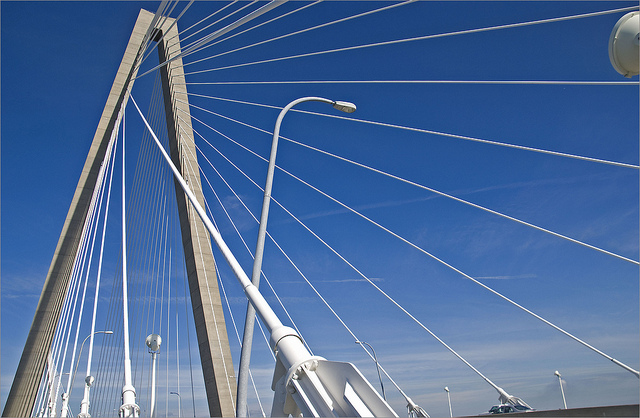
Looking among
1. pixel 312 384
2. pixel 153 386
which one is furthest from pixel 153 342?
pixel 312 384

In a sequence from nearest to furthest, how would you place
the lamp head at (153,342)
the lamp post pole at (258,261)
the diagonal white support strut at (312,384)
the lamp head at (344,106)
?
the diagonal white support strut at (312,384) → the lamp post pole at (258,261) → the lamp head at (344,106) → the lamp head at (153,342)

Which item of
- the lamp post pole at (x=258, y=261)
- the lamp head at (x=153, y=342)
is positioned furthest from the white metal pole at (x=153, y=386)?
the lamp post pole at (x=258, y=261)

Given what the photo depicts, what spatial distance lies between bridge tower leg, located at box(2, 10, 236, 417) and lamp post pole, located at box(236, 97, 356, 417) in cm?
310

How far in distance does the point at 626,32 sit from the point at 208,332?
371 inches

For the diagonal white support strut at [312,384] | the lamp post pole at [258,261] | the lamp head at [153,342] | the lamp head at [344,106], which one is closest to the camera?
the diagonal white support strut at [312,384]

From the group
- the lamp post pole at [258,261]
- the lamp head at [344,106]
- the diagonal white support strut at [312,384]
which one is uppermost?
the lamp head at [344,106]

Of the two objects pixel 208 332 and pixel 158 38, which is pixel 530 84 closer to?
pixel 208 332

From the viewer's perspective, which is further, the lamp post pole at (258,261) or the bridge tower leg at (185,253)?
the bridge tower leg at (185,253)

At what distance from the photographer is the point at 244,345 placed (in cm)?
774

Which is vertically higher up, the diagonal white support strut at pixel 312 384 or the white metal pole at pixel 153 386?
the white metal pole at pixel 153 386

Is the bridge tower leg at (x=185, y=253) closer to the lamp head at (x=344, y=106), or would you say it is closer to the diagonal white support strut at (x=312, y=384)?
the lamp head at (x=344, y=106)

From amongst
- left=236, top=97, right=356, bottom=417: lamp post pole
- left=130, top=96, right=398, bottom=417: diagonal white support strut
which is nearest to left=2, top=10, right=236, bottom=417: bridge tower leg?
left=236, top=97, right=356, bottom=417: lamp post pole

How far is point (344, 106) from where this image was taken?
407 inches

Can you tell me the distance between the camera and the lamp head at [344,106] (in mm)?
10289
